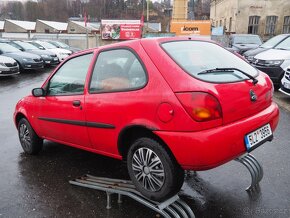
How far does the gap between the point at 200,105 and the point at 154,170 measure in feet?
2.62

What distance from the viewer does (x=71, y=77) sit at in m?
3.97

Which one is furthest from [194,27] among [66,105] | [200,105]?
[200,105]

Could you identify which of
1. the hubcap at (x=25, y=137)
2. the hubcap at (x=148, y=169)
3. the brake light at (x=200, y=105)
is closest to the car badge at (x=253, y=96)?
the brake light at (x=200, y=105)

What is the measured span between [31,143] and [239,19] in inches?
1296

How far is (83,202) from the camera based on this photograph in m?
3.38

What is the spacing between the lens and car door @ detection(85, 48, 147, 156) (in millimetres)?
3141

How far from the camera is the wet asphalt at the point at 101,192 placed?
10.5ft

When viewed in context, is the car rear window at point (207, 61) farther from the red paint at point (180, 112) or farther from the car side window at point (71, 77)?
the car side window at point (71, 77)

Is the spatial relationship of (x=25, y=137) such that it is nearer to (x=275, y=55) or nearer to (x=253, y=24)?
(x=275, y=55)

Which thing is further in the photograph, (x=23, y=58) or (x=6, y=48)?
(x=6, y=48)

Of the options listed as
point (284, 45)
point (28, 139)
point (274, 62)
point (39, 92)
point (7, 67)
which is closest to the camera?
point (39, 92)

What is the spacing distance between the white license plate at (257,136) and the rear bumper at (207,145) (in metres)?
0.06

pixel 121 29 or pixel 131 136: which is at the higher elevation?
pixel 121 29

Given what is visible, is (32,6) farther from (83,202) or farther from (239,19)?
(83,202)
